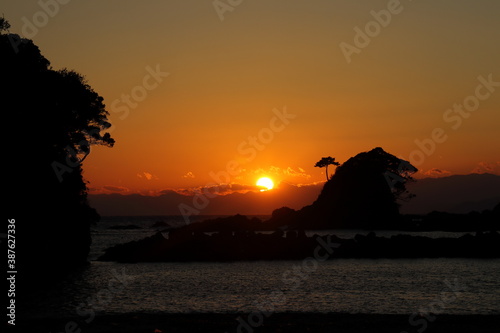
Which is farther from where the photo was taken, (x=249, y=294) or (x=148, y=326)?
(x=249, y=294)

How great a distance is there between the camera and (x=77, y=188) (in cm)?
5012

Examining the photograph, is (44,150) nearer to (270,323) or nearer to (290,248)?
(270,323)

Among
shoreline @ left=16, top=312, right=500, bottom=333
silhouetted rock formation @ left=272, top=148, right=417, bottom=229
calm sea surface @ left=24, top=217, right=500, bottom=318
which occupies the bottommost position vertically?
calm sea surface @ left=24, top=217, right=500, bottom=318

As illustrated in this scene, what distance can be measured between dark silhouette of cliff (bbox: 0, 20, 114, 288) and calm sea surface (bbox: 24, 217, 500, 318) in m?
4.19

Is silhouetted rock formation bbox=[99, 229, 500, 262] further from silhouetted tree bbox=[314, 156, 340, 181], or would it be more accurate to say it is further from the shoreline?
silhouetted tree bbox=[314, 156, 340, 181]

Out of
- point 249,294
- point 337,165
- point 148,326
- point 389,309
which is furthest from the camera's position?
point 337,165

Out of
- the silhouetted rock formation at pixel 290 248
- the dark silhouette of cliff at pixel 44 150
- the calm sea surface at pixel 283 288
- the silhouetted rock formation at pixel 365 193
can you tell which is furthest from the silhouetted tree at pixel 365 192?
the dark silhouette of cliff at pixel 44 150

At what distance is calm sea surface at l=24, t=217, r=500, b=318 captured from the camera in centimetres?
2892

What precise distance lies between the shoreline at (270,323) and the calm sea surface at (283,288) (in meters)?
2.83

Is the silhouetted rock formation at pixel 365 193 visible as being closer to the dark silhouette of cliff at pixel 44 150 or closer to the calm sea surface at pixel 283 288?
the calm sea surface at pixel 283 288

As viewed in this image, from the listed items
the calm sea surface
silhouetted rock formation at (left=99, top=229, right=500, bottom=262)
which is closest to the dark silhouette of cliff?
the calm sea surface

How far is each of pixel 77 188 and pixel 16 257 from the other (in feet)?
35.2

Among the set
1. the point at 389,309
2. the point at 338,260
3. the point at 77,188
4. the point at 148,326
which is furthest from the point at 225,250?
the point at 148,326

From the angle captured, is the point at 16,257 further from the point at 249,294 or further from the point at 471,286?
the point at 471,286
